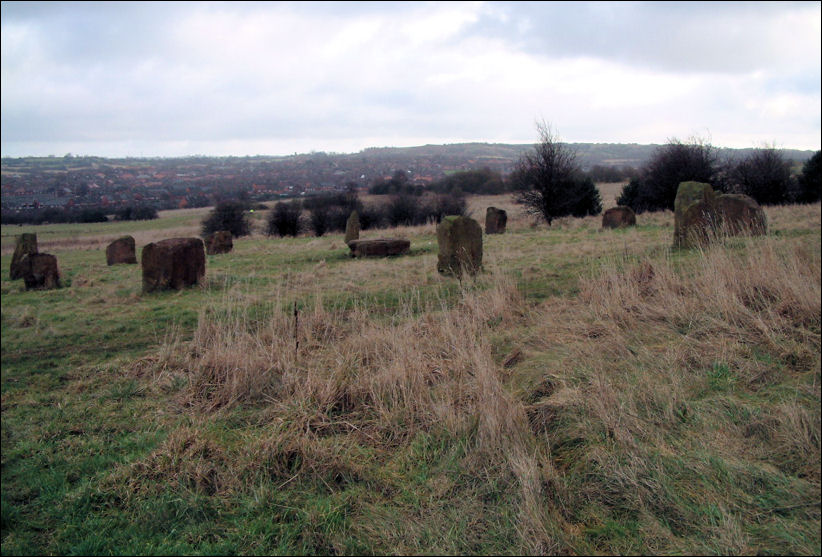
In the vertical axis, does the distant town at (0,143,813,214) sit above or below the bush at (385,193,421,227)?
above

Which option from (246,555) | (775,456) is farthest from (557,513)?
(246,555)

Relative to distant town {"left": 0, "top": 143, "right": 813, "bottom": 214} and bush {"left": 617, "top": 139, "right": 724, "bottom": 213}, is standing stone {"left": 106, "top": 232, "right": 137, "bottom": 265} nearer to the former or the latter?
distant town {"left": 0, "top": 143, "right": 813, "bottom": 214}

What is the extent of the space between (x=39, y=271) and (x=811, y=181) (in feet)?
118

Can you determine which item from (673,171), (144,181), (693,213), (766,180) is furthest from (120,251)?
(766,180)

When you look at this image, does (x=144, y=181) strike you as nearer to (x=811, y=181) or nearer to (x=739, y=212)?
(x=739, y=212)

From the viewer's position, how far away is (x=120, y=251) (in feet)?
54.7

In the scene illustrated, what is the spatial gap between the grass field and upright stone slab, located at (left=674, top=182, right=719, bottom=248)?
434 centimetres

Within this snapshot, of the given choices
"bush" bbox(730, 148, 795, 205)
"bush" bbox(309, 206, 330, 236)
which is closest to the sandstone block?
"bush" bbox(309, 206, 330, 236)

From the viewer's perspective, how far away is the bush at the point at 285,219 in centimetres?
3669

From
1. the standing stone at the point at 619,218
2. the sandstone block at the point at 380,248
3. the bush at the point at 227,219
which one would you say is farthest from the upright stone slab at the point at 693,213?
the bush at the point at 227,219

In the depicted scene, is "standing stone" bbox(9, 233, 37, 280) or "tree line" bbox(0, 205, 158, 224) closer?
"tree line" bbox(0, 205, 158, 224)

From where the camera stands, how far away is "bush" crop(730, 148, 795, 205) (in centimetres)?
3033

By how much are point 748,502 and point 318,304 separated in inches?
219

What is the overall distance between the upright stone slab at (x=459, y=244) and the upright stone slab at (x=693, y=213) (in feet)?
14.4
